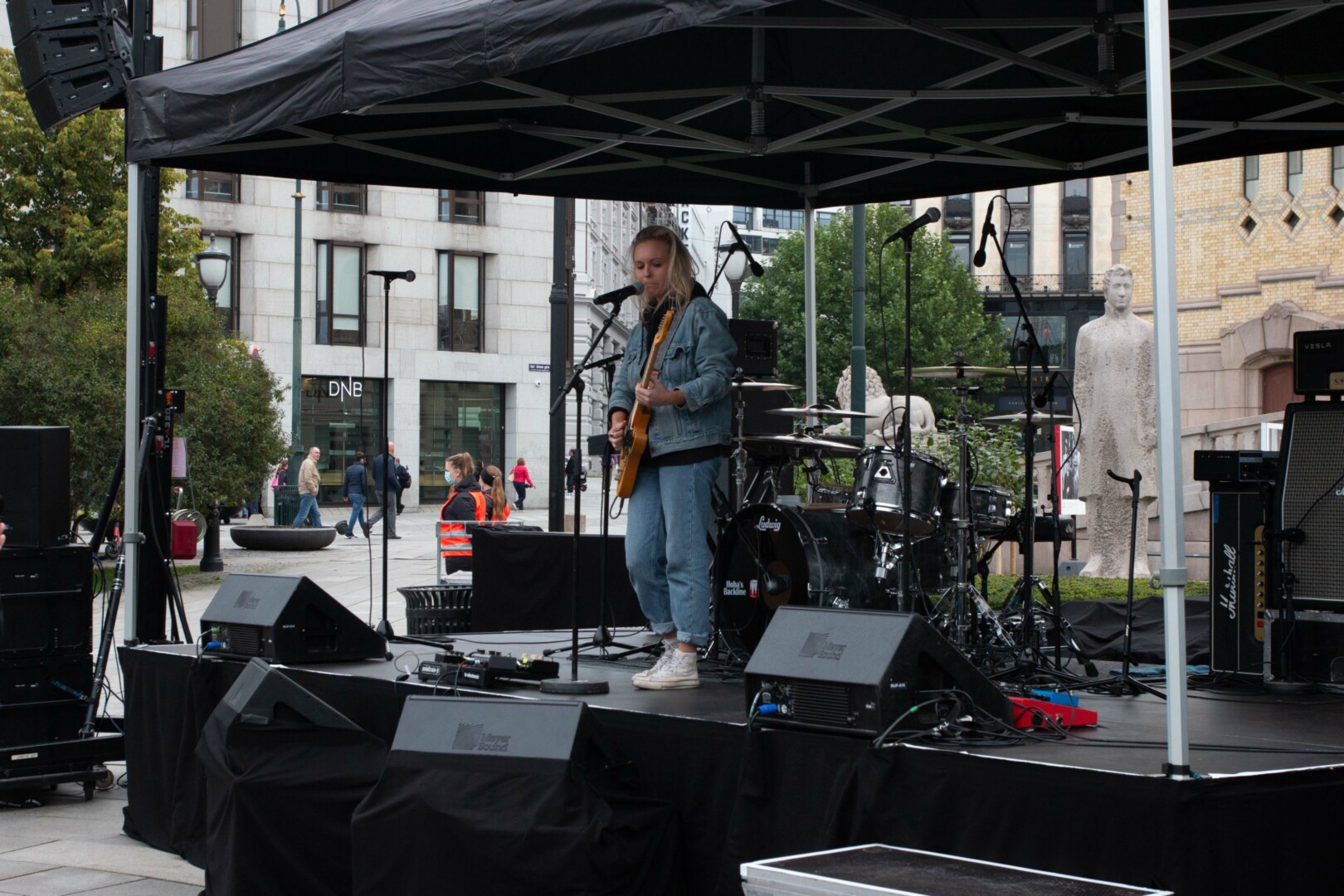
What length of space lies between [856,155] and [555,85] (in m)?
2.34

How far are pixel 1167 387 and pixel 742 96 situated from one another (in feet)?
11.9

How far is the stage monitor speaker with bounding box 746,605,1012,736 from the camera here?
13.1ft

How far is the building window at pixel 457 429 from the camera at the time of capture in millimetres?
40406

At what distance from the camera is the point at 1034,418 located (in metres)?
7.18

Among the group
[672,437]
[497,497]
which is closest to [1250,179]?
[497,497]

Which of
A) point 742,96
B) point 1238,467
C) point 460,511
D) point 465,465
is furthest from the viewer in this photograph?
point 465,465

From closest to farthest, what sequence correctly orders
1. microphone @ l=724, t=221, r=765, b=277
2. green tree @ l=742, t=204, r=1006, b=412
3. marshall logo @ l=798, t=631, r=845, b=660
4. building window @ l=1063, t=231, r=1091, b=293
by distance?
marshall logo @ l=798, t=631, r=845, b=660 → microphone @ l=724, t=221, r=765, b=277 → green tree @ l=742, t=204, r=1006, b=412 → building window @ l=1063, t=231, r=1091, b=293

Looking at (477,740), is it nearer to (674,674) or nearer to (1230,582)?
(674,674)

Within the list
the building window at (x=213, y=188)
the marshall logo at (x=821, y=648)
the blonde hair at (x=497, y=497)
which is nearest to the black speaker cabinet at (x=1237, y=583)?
the marshall logo at (x=821, y=648)

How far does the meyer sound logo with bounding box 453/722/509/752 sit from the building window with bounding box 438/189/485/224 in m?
36.8

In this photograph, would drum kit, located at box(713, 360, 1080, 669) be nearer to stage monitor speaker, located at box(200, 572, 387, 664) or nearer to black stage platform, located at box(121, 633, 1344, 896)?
black stage platform, located at box(121, 633, 1344, 896)

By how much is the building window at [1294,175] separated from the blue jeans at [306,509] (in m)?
19.6

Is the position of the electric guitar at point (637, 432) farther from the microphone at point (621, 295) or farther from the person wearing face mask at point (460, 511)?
the person wearing face mask at point (460, 511)

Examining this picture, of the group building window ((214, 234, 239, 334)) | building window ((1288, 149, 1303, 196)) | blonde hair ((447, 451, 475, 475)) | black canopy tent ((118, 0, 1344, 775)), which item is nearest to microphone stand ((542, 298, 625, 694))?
black canopy tent ((118, 0, 1344, 775))
